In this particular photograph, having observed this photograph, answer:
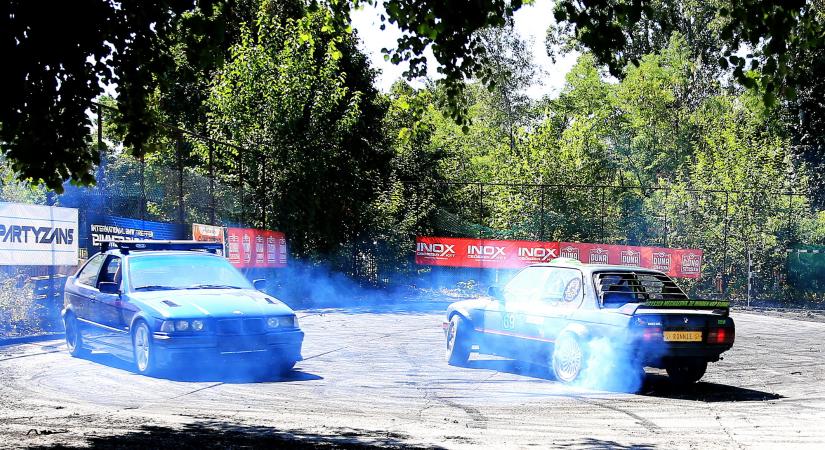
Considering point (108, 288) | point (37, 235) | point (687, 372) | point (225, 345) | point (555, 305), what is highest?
point (37, 235)

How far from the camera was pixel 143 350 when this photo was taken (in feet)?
36.5

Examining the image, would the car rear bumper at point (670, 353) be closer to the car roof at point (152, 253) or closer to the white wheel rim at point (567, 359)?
the white wheel rim at point (567, 359)

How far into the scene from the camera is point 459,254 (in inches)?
1312

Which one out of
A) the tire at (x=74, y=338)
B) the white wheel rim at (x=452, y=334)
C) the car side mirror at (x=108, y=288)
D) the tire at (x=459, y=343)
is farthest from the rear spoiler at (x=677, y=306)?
the tire at (x=74, y=338)

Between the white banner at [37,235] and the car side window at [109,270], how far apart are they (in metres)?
3.52

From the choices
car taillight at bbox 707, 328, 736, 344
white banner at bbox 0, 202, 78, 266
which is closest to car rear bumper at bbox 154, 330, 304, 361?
car taillight at bbox 707, 328, 736, 344

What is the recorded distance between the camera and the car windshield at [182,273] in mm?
11938

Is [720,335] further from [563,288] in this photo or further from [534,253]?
[534,253]

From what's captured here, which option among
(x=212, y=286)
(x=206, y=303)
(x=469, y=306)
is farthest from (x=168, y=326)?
(x=469, y=306)

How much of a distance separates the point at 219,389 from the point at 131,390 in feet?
3.11

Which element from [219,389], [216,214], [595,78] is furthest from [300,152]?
[595,78]

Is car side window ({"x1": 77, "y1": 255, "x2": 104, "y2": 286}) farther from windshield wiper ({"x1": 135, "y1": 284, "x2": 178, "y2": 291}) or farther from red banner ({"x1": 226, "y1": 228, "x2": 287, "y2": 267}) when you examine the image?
red banner ({"x1": 226, "y1": 228, "x2": 287, "y2": 267})

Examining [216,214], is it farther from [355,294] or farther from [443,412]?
[443,412]

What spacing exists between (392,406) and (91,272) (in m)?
5.73
